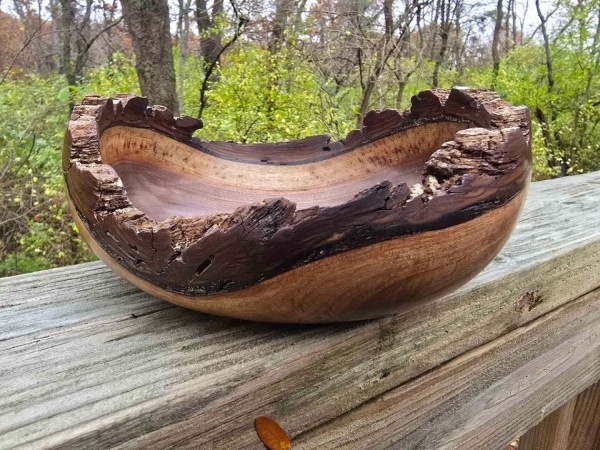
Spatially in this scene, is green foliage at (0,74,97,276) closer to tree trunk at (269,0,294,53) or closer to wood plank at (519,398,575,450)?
tree trunk at (269,0,294,53)

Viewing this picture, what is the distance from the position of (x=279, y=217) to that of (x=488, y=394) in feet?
1.28

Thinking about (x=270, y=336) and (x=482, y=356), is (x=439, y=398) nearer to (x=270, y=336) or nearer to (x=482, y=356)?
(x=482, y=356)

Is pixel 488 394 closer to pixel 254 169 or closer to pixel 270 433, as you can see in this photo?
pixel 270 433

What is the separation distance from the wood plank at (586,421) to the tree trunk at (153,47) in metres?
1.59

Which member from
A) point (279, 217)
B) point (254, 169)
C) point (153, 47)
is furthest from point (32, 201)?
point (279, 217)

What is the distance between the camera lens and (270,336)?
453 mm

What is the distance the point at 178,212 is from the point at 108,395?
0.37 m

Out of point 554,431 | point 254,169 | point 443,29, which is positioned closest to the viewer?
point 254,169

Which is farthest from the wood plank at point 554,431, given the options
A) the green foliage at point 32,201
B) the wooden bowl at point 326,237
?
the green foliage at point 32,201

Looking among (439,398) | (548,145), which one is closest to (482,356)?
(439,398)

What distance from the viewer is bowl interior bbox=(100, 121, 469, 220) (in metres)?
0.71

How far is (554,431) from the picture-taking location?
3.12 feet

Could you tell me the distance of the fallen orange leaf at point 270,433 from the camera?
0.40 metres

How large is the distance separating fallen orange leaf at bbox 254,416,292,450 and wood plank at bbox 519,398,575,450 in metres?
0.71
